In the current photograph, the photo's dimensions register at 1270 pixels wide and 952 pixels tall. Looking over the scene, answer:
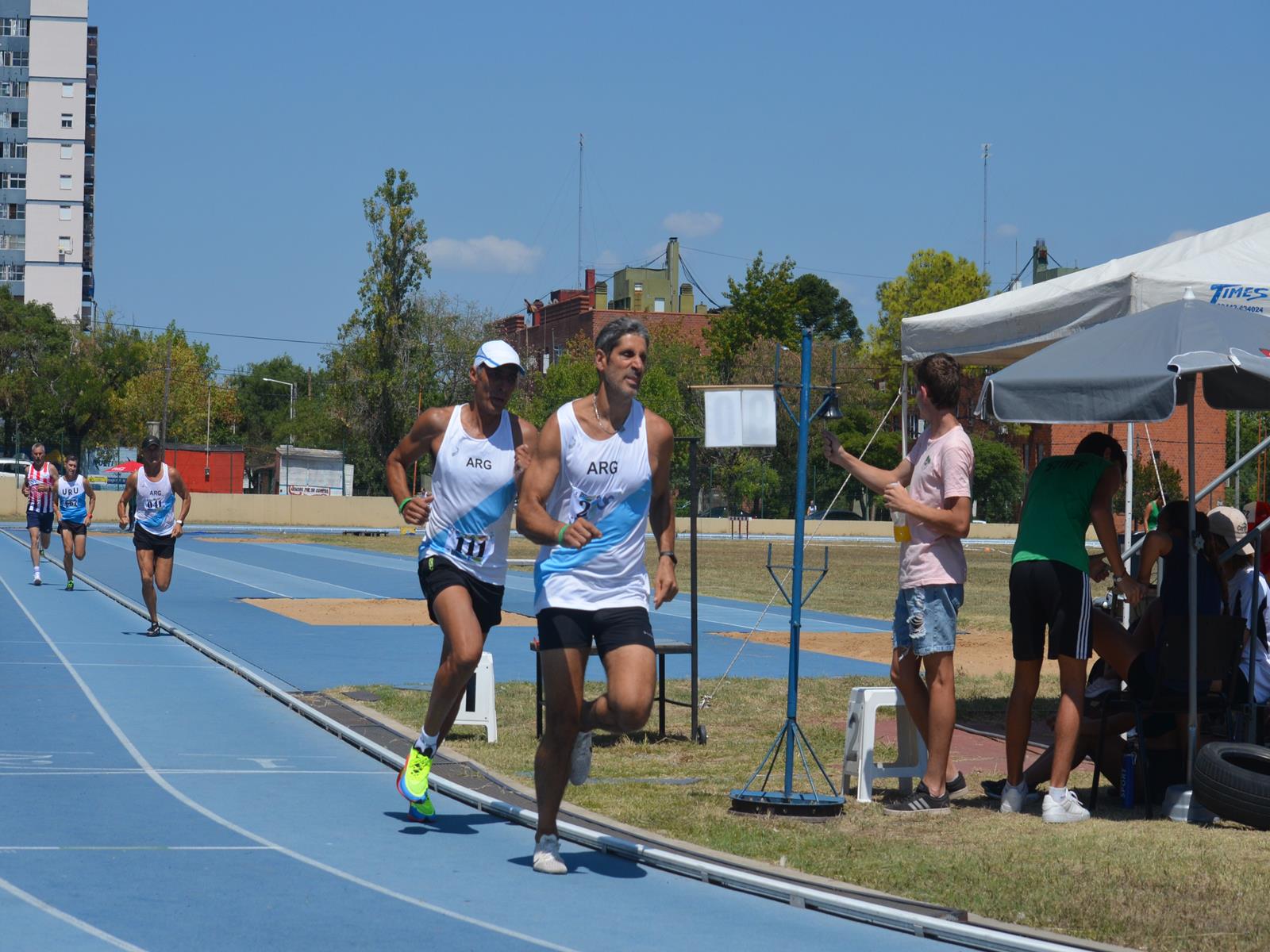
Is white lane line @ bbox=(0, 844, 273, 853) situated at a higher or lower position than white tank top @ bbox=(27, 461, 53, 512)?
lower

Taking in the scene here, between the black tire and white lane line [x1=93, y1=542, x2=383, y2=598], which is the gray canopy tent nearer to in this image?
the black tire

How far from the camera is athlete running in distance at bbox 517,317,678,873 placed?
243 inches

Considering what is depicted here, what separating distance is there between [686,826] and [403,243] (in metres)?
54.9

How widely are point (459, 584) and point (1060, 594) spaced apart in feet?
9.39

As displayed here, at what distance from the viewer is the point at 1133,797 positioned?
7.98m

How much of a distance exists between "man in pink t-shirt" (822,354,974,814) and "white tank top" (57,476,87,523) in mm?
19401

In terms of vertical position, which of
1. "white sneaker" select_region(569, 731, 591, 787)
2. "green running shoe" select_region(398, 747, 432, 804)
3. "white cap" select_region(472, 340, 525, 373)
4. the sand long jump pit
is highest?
"white cap" select_region(472, 340, 525, 373)

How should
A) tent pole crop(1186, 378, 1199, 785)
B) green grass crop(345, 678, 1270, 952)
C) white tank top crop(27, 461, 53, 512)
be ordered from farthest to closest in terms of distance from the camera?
1. white tank top crop(27, 461, 53, 512)
2. tent pole crop(1186, 378, 1199, 785)
3. green grass crop(345, 678, 1270, 952)

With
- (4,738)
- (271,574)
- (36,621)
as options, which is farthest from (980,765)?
(271,574)

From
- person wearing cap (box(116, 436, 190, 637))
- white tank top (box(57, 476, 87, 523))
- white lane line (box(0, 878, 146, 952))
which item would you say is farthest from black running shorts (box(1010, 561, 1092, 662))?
white tank top (box(57, 476, 87, 523))

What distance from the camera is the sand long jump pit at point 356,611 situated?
20.2 meters

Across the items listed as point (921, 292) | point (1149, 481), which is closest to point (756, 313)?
point (921, 292)

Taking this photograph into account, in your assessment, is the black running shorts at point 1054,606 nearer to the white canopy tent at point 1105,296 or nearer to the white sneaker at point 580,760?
the white canopy tent at point 1105,296

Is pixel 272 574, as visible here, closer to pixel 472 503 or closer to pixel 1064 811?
pixel 472 503
